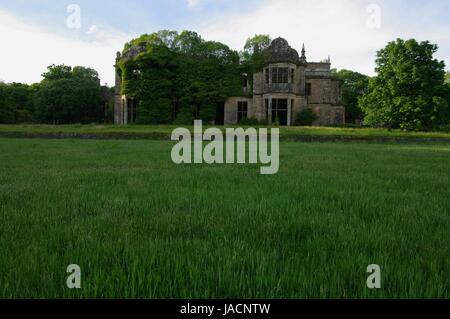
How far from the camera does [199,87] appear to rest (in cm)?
4234

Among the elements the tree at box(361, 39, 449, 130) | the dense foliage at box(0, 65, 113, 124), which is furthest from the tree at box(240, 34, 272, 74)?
the dense foliage at box(0, 65, 113, 124)

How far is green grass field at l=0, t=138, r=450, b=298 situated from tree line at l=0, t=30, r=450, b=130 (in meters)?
32.7

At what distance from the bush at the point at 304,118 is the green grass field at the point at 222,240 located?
118 ft

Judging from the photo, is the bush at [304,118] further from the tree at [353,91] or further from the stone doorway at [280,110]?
the tree at [353,91]

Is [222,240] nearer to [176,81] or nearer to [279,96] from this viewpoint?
[279,96]

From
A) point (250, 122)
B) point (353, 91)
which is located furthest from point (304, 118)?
point (353, 91)

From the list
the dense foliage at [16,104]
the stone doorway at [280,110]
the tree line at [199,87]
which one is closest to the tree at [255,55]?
the tree line at [199,87]

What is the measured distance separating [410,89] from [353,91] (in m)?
35.7

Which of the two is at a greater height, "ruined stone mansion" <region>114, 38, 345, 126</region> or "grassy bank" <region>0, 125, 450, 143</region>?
"ruined stone mansion" <region>114, 38, 345, 126</region>

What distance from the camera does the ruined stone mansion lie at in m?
41.1

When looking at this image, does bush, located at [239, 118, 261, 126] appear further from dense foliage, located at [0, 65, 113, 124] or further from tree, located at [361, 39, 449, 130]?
dense foliage, located at [0, 65, 113, 124]

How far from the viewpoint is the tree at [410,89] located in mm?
33406

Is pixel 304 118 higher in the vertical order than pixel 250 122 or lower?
higher

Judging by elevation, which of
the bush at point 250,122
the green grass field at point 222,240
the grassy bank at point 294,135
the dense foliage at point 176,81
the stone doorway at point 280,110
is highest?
the dense foliage at point 176,81
